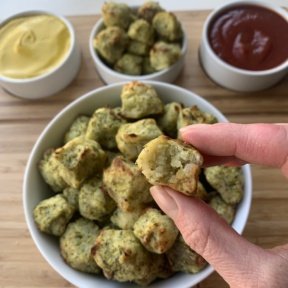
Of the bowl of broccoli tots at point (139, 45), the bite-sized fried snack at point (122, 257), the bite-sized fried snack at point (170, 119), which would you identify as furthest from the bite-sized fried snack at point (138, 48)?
the bite-sized fried snack at point (122, 257)

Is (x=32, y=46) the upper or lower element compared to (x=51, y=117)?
upper

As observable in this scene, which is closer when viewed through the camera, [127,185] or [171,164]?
[171,164]

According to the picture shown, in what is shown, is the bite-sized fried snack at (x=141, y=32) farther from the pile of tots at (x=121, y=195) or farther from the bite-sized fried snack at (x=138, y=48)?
the pile of tots at (x=121, y=195)

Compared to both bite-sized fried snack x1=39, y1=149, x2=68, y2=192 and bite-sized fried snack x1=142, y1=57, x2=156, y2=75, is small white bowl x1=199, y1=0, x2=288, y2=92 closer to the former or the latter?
bite-sized fried snack x1=142, y1=57, x2=156, y2=75

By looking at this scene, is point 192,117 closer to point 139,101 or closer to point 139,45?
point 139,101

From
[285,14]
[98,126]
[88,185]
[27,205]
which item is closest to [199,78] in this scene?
[285,14]

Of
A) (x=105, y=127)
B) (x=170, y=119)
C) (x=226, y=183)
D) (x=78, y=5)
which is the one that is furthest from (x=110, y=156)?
(x=78, y=5)

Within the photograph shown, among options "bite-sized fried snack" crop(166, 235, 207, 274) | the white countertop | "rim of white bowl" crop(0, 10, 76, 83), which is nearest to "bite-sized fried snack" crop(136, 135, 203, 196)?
"bite-sized fried snack" crop(166, 235, 207, 274)

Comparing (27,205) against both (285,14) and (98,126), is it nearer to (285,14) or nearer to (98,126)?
(98,126)
